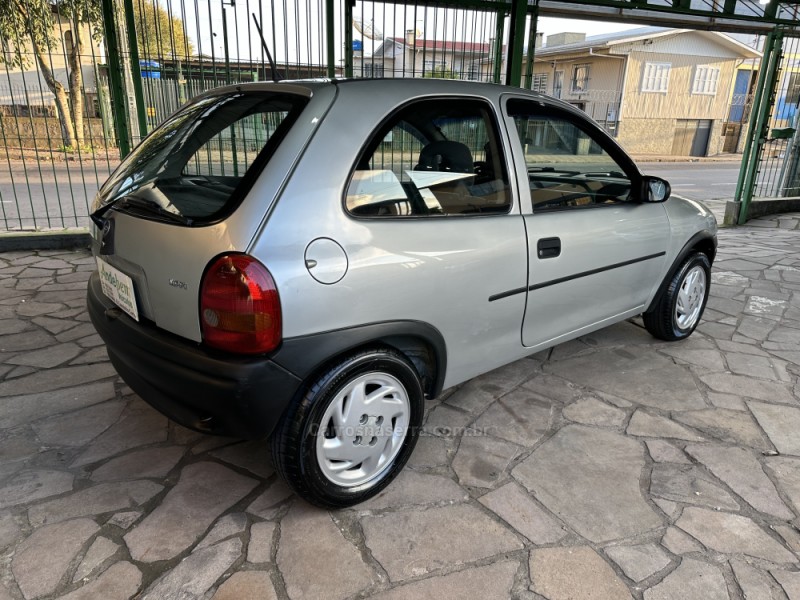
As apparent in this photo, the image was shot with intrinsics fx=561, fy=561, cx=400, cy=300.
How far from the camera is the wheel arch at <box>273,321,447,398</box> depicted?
1.92m

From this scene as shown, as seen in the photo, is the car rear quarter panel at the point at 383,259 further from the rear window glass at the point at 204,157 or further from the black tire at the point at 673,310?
the black tire at the point at 673,310

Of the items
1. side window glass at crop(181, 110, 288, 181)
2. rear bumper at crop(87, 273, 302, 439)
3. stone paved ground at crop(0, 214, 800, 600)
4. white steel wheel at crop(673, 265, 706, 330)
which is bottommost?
stone paved ground at crop(0, 214, 800, 600)

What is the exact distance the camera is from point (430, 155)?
8.57 ft

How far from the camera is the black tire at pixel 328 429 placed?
201 cm

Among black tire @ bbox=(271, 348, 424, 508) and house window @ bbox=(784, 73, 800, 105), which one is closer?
black tire @ bbox=(271, 348, 424, 508)

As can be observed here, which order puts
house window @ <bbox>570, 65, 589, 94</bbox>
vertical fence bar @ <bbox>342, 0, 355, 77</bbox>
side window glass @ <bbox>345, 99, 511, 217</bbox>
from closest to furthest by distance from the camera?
side window glass @ <bbox>345, 99, 511, 217</bbox>, vertical fence bar @ <bbox>342, 0, 355, 77</bbox>, house window @ <bbox>570, 65, 589, 94</bbox>

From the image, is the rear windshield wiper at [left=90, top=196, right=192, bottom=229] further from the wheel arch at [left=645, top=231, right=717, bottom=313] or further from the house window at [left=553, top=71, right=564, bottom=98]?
the house window at [left=553, top=71, right=564, bottom=98]

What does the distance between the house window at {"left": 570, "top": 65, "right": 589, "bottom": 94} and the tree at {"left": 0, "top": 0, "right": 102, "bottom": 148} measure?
1079 inches

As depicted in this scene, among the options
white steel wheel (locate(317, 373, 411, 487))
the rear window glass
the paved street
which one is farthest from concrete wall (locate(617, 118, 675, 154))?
white steel wheel (locate(317, 373, 411, 487))

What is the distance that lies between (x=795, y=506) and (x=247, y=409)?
2.28 meters

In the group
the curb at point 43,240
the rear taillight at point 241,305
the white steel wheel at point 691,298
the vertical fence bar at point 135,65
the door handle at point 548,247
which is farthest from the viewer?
the curb at point 43,240

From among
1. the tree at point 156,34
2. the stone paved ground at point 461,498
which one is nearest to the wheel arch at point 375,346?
the stone paved ground at point 461,498

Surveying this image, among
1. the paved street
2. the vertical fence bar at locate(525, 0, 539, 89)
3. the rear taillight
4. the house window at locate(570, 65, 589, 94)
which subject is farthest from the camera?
the house window at locate(570, 65, 589, 94)

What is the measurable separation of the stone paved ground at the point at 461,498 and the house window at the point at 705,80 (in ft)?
109
